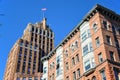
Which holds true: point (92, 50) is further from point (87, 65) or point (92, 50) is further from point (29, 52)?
point (29, 52)

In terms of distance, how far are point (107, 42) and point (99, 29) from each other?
3.45 metres

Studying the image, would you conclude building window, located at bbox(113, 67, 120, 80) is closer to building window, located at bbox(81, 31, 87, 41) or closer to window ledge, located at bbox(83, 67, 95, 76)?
window ledge, located at bbox(83, 67, 95, 76)

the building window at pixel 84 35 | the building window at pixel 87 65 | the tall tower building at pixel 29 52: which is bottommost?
the building window at pixel 87 65

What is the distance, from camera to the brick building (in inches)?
1655

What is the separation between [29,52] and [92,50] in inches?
3534

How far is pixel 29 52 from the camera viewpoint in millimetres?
132125

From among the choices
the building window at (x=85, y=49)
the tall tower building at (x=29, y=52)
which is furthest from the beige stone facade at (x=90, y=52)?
the tall tower building at (x=29, y=52)

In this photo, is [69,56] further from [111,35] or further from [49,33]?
[49,33]

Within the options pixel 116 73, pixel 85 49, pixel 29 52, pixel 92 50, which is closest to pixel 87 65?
pixel 92 50

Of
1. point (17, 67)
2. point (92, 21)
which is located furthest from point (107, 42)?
point (17, 67)

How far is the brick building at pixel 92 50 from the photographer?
42.0 meters

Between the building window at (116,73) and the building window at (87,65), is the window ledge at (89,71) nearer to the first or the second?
the building window at (87,65)

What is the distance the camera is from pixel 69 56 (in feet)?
181

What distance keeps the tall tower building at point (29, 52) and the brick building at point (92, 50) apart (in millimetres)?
52953
